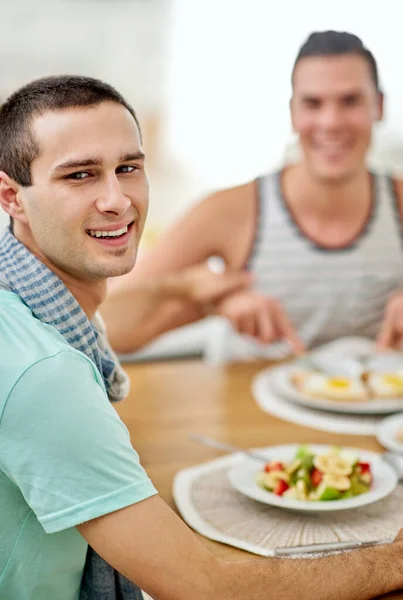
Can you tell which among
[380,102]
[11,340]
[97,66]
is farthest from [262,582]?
Answer: [97,66]

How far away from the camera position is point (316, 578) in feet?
2.34

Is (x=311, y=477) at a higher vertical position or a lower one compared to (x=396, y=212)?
lower

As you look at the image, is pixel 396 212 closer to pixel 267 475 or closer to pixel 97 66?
pixel 267 475

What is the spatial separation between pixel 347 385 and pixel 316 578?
0.66m

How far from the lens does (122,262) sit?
74 centimetres

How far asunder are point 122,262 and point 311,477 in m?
0.40

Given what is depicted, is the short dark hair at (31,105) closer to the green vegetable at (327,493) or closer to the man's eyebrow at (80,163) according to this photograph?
the man's eyebrow at (80,163)

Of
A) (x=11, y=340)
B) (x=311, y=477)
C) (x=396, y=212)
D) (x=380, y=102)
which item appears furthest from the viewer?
(x=396, y=212)

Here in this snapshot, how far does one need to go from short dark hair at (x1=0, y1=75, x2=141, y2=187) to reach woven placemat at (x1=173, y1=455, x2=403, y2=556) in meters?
0.47

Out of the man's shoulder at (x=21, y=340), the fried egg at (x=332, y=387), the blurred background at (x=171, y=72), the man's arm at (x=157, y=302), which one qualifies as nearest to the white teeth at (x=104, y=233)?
the man's shoulder at (x=21, y=340)

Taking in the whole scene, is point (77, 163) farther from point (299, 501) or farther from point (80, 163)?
point (299, 501)

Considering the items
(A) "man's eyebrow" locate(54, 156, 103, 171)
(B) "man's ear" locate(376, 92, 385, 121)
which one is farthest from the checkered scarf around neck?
(B) "man's ear" locate(376, 92, 385, 121)

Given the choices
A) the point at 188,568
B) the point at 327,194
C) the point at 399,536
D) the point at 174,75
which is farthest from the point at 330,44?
the point at 174,75

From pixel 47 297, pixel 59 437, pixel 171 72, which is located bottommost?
pixel 59 437
